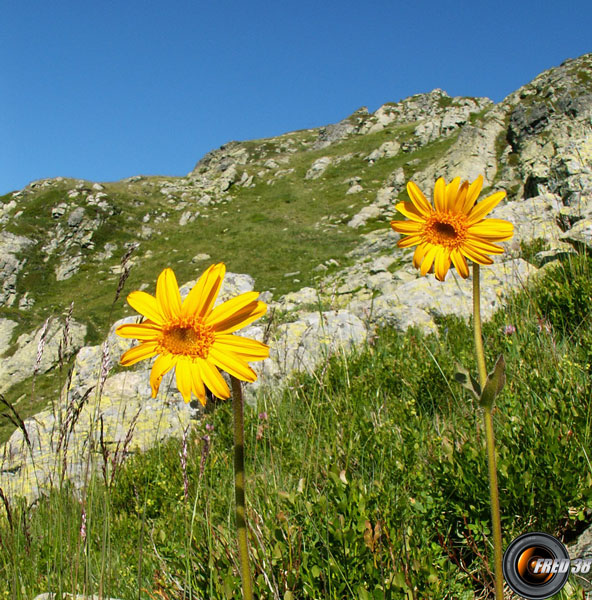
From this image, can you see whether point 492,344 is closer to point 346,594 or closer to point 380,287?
point 346,594

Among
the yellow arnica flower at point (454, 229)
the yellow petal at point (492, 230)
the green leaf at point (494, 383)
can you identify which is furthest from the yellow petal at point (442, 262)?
the green leaf at point (494, 383)

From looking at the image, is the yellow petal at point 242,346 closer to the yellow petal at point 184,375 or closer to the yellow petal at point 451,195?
the yellow petal at point 184,375

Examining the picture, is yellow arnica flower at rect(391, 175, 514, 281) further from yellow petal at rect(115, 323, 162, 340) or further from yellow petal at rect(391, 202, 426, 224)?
yellow petal at rect(115, 323, 162, 340)

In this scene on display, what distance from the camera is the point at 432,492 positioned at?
2430mm

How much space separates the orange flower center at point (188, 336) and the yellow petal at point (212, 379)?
0.06m

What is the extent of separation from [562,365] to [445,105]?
282 feet

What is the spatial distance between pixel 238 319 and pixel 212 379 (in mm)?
202

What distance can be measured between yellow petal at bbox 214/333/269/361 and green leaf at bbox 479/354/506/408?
2.37 feet

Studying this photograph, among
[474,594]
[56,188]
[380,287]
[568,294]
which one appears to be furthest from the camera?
[56,188]

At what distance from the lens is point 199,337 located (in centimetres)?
137

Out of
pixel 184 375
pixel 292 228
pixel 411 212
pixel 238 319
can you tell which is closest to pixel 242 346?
pixel 238 319

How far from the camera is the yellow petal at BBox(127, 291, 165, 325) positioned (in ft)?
4.62

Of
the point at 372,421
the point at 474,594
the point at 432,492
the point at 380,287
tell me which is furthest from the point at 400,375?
the point at 380,287
